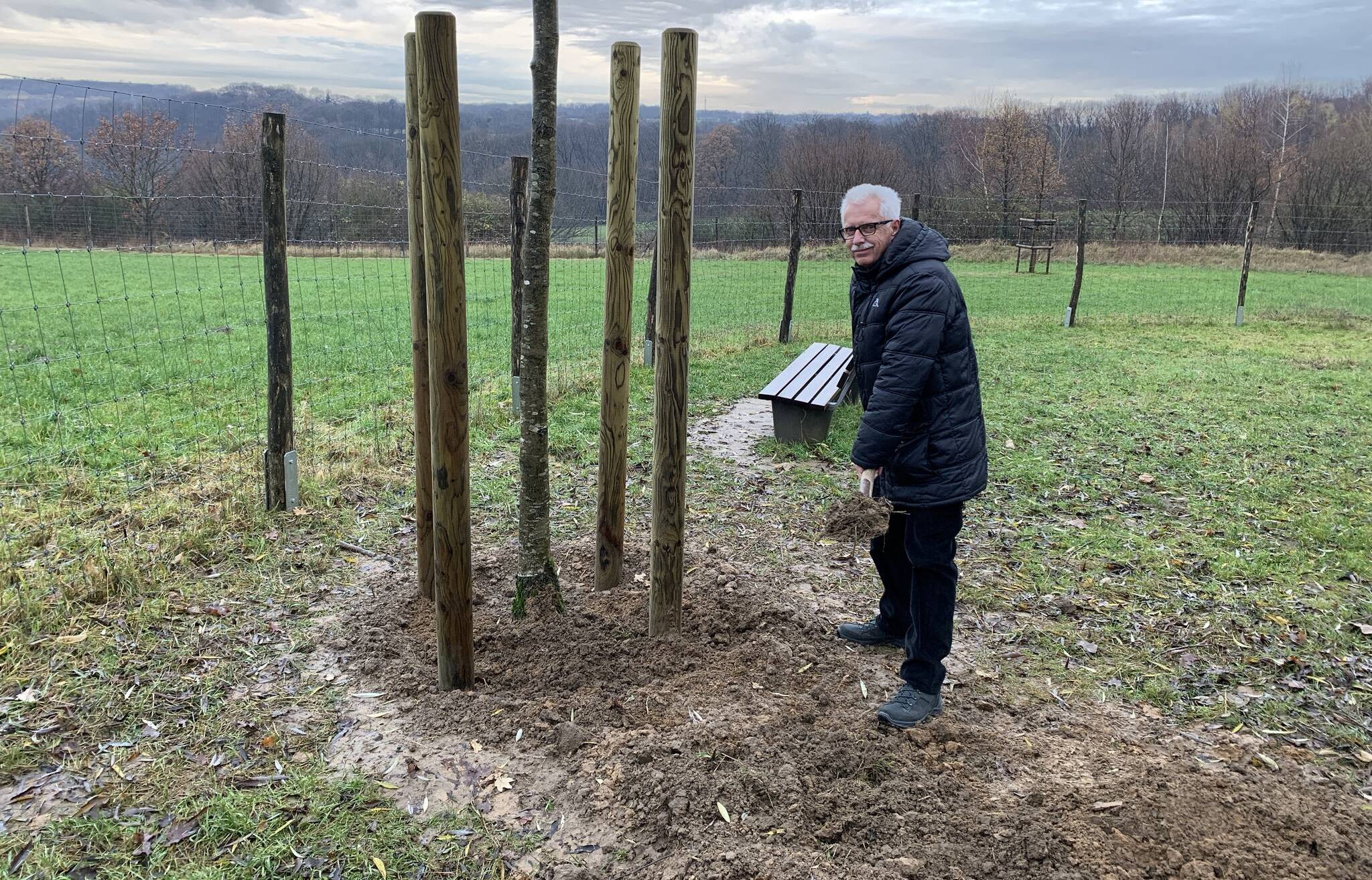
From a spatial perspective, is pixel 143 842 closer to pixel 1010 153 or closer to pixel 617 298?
pixel 617 298

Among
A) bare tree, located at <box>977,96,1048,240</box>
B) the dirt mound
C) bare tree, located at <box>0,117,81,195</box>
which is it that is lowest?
the dirt mound

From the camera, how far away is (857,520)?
18.1 ft

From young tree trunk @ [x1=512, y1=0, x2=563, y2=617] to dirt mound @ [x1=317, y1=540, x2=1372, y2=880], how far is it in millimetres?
299

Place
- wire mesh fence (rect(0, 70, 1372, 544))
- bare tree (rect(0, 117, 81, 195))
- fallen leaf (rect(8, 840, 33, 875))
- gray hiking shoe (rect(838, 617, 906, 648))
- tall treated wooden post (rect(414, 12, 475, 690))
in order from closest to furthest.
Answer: fallen leaf (rect(8, 840, 33, 875)) < tall treated wooden post (rect(414, 12, 475, 690)) < gray hiking shoe (rect(838, 617, 906, 648)) < bare tree (rect(0, 117, 81, 195)) < wire mesh fence (rect(0, 70, 1372, 544))

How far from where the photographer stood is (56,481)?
5801mm

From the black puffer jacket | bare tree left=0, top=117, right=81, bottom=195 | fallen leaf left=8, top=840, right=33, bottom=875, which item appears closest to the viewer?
fallen leaf left=8, top=840, right=33, bottom=875

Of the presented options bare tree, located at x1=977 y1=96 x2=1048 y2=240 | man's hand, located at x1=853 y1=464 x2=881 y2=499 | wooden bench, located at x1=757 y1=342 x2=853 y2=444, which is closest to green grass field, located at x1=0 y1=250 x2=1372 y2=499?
wooden bench, located at x1=757 y1=342 x2=853 y2=444

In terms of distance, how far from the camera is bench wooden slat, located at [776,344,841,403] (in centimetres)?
704

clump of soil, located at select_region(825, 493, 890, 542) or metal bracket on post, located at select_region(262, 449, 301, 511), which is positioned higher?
metal bracket on post, located at select_region(262, 449, 301, 511)

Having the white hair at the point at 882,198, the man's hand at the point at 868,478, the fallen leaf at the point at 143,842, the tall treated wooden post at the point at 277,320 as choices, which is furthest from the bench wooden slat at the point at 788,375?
the fallen leaf at the point at 143,842

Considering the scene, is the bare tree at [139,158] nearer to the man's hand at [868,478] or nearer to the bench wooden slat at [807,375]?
the bench wooden slat at [807,375]

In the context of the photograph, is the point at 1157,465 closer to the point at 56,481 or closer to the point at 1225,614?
the point at 1225,614

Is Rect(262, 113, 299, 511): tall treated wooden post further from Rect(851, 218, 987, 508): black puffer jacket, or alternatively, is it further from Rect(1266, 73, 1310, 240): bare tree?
Rect(1266, 73, 1310, 240): bare tree

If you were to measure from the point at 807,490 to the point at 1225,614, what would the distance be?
2680 millimetres
